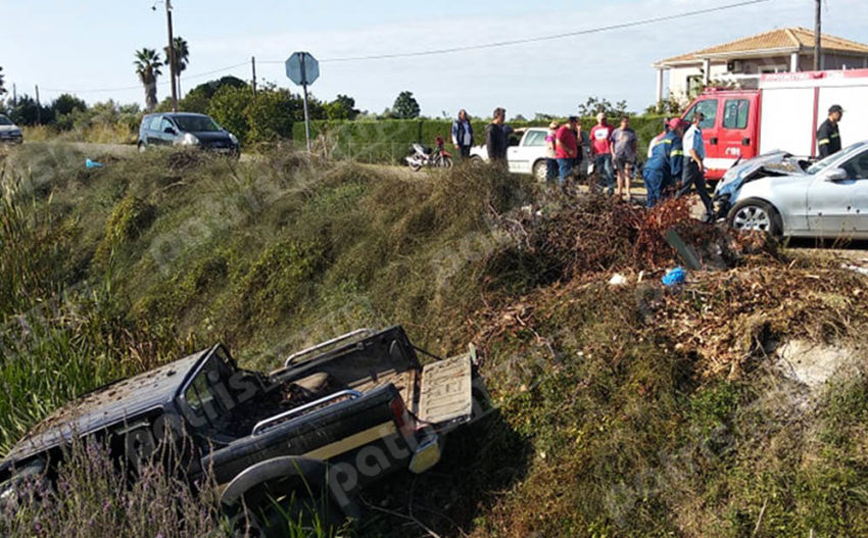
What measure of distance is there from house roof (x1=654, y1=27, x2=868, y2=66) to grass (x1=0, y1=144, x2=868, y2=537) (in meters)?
27.8

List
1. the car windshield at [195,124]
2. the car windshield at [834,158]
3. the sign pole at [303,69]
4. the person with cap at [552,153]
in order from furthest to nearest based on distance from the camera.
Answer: the car windshield at [195,124]
the person with cap at [552,153]
the sign pole at [303,69]
the car windshield at [834,158]

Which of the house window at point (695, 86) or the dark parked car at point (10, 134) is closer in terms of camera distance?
the house window at point (695, 86)

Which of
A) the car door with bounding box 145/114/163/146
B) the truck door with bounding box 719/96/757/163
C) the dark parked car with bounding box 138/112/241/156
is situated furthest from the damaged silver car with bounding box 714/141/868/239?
the car door with bounding box 145/114/163/146

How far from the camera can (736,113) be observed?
1664 cm

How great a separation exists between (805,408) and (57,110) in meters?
61.9

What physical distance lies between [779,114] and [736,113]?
84cm

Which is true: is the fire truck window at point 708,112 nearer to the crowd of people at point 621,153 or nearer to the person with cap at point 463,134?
the crowd of people at point 621,153

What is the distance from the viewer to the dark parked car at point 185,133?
21.4 metres

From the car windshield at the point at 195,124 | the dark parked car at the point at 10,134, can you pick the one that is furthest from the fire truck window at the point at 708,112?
the dark parked car at the point at 10,134

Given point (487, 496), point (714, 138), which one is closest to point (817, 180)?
point (487, 496)

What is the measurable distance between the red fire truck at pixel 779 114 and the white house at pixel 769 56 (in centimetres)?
1688

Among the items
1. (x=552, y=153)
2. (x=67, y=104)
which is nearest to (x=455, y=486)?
(x=552, y=153)

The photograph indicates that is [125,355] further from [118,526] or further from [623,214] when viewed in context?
[623,214]

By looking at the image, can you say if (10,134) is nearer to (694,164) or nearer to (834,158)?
(694,164)
